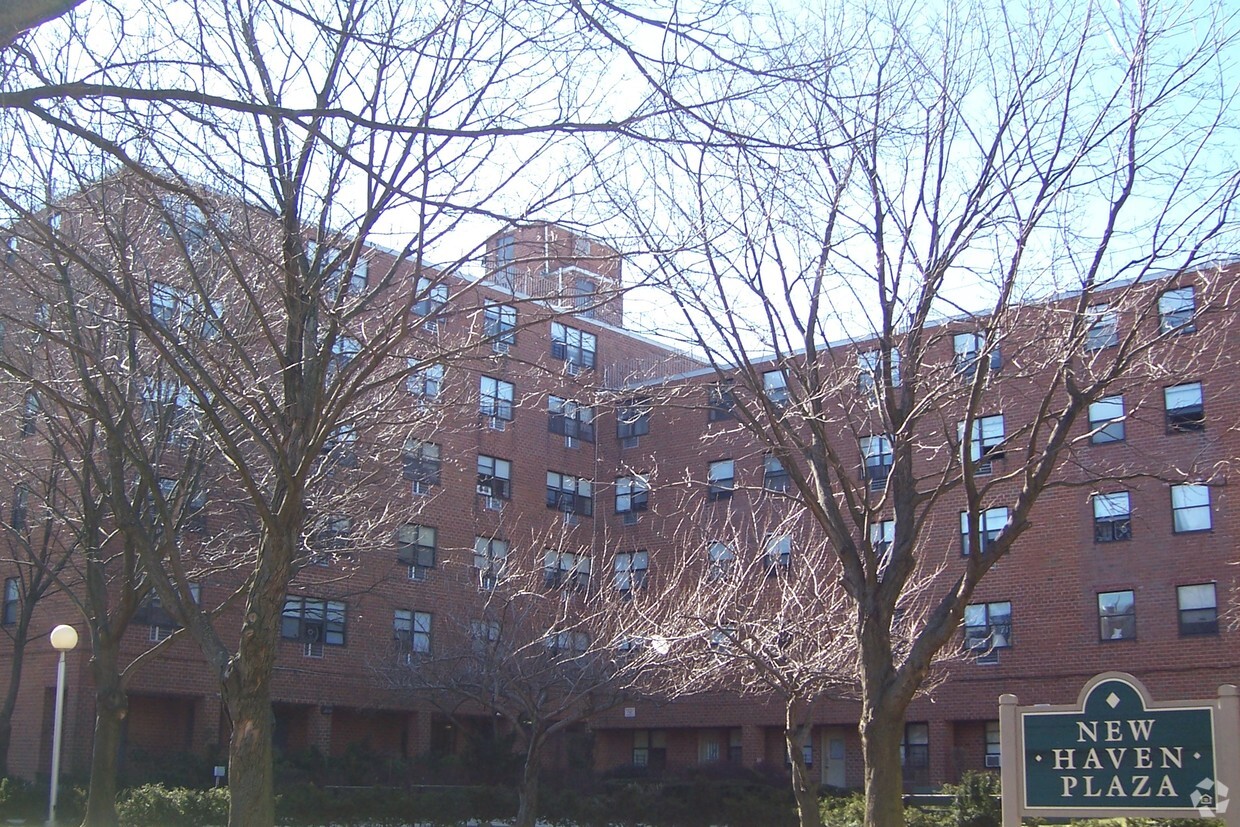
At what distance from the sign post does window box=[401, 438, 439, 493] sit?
12538mm

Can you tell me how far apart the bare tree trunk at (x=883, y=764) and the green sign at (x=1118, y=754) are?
109 centimetres

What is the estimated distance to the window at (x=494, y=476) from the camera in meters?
38.9

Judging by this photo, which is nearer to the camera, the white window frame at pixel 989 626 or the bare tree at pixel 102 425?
the bare tree at pixel 102 425

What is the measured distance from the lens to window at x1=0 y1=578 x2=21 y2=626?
32.7 metres

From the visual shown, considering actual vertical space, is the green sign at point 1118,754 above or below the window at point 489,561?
below

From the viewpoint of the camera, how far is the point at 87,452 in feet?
51.1

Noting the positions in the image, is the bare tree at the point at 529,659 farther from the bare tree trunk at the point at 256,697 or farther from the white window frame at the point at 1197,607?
the bare tree trunk at the point at 256,697

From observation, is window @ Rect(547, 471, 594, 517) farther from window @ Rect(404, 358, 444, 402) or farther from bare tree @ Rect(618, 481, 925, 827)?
window @ Rect(404, 358, 444, 402)

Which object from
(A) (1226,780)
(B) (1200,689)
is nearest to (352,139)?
(A) (1226,780)

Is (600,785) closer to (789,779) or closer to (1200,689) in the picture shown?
(789,779)

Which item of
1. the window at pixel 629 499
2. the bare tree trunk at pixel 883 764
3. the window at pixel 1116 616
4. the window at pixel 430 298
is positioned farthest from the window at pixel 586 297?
the window at pixel 629 499

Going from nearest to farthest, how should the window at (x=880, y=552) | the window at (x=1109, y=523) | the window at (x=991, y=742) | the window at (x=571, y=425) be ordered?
the window at (x=880, y=552), the window at (x=1109, y=523), the window at (x=991, y=742), the window at (x=571, y=425)

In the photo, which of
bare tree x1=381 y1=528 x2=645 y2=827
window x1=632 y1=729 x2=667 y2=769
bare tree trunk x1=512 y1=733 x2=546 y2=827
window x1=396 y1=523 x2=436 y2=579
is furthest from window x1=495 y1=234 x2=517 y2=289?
window x1=632 y1=729 x2=667 y2=769

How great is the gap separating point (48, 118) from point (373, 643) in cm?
3070
